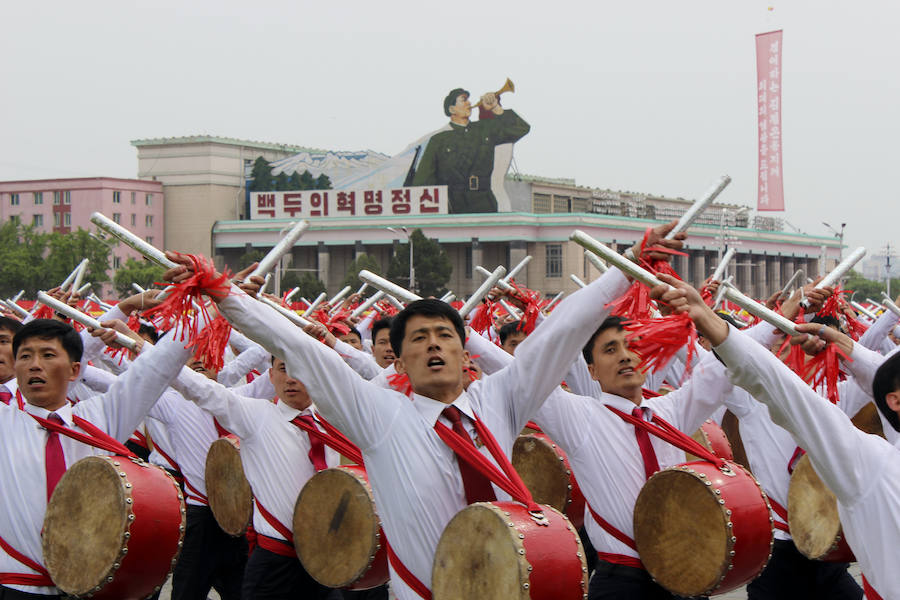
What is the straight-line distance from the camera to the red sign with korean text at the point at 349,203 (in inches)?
3051

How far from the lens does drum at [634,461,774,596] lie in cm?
512

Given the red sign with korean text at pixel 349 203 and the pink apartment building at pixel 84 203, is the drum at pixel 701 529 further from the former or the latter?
the pink apartment building at pixel 84 203

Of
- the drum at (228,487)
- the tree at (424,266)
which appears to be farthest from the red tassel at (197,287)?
the tree at (424,266)

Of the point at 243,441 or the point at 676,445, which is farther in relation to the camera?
the point at 243,441

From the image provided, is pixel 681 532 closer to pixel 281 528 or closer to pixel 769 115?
pixel 281 528

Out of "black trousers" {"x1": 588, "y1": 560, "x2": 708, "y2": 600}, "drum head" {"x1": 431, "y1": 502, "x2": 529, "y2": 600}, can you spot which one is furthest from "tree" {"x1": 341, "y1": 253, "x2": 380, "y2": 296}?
"drum head" {"x1": 431, "y1": 502, "x2": 529, "y2": 600}

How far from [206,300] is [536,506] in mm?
1566

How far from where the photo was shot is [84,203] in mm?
81625

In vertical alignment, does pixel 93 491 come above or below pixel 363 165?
below

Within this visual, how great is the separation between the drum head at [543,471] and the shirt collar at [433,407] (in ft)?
9.41

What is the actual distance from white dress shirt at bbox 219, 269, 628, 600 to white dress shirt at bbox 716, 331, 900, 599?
72cm

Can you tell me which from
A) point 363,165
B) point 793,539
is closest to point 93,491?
point 793,539

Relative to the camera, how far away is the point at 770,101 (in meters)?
45.6

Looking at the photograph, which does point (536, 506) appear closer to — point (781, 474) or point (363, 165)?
point (781, 474)
